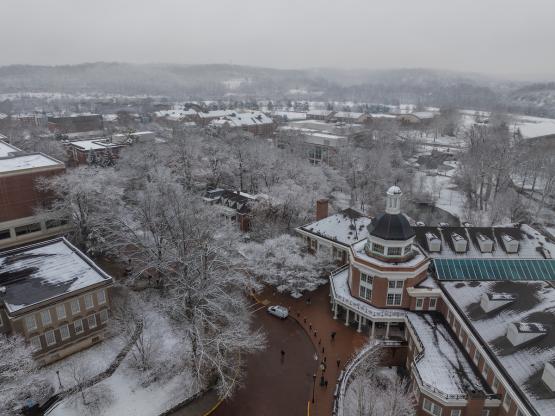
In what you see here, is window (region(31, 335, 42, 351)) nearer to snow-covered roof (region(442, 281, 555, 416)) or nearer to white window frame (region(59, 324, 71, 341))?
white window frame (region(59, 324, 71, 341))

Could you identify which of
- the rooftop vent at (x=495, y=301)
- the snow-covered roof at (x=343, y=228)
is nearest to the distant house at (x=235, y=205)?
the snow-covered roof at (x=343, y=228)

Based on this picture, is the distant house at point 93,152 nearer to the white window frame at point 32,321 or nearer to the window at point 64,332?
the window at point 64,332

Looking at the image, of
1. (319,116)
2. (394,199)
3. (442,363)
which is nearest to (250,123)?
(319,116)

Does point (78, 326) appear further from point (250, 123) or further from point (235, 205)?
point (250, 123)

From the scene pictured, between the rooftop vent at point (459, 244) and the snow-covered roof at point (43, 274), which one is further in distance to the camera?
the rooftop vent at point (459, 244)

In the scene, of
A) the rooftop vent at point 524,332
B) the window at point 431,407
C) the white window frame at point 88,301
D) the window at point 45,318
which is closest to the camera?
the rooftop vent at point 524,332

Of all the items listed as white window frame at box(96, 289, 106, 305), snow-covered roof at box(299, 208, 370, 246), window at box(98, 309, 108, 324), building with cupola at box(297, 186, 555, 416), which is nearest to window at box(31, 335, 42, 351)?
window at box(98, 309, 108, 324)

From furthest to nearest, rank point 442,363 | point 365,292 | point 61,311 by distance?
point 365,292 < point 61,311 < point 442,363
